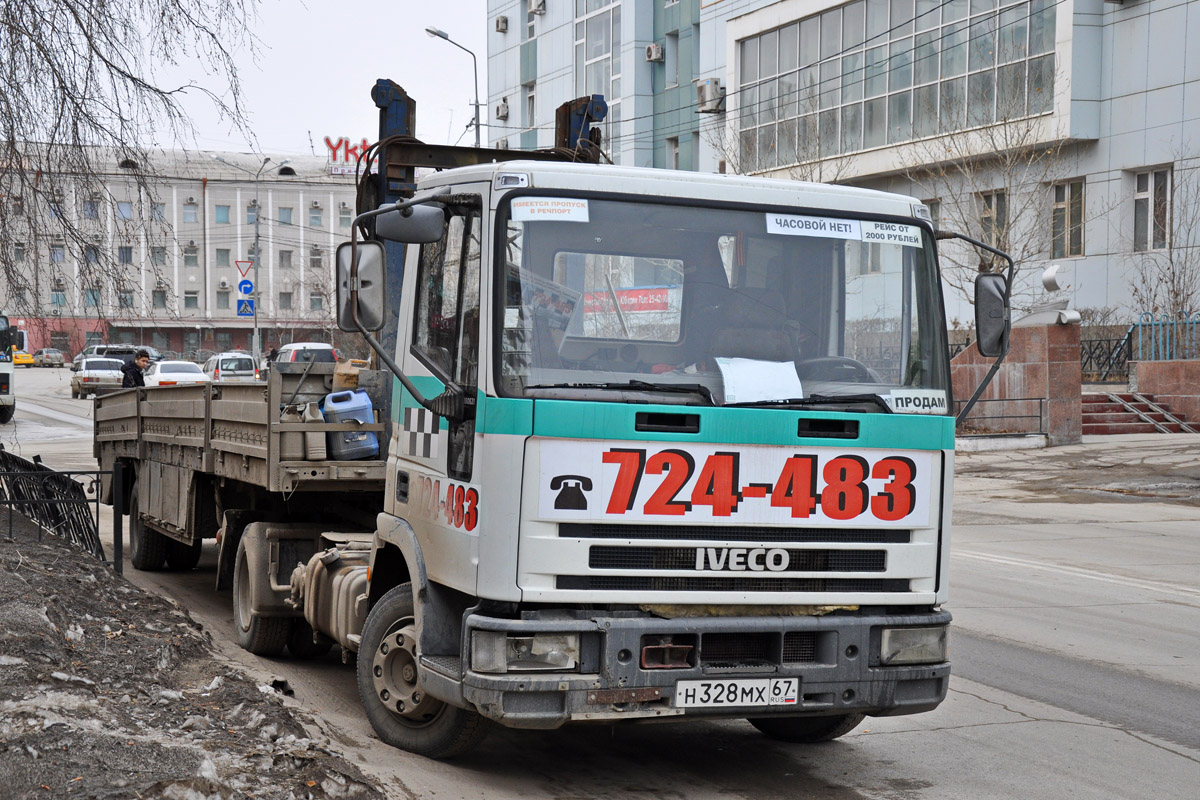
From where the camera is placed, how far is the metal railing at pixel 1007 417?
993 inches

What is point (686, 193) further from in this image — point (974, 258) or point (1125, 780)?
point (974, 258)

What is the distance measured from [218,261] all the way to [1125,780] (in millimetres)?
87954

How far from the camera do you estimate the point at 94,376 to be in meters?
46.5

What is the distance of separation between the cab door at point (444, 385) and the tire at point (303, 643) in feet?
7.48

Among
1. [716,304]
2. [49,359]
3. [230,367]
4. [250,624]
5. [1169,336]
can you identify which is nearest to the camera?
[716,304]

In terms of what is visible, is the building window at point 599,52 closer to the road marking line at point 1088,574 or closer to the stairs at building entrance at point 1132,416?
the stairs at building entrance at point 1132,416

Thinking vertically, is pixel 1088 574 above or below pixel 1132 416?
below

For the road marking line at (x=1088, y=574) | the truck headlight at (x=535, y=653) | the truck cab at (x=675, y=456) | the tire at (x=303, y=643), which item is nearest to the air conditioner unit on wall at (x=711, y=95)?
the road marking line at (x=1088, y=574)

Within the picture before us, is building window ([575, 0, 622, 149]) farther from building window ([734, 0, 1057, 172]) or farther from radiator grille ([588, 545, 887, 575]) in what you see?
radiator grille ([588, 545, 887, 575])

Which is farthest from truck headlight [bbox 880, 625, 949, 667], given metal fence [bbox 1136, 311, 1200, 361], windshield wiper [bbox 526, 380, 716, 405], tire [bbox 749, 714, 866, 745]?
metal fence [bbox 1136, 311, 1200, 361]

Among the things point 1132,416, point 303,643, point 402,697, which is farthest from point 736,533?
point 1132,416

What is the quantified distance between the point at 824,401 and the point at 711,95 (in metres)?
35.6

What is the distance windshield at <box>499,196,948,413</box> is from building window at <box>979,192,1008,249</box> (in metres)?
25.4

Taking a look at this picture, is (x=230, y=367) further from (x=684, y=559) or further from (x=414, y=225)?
(x=684, y=559)
